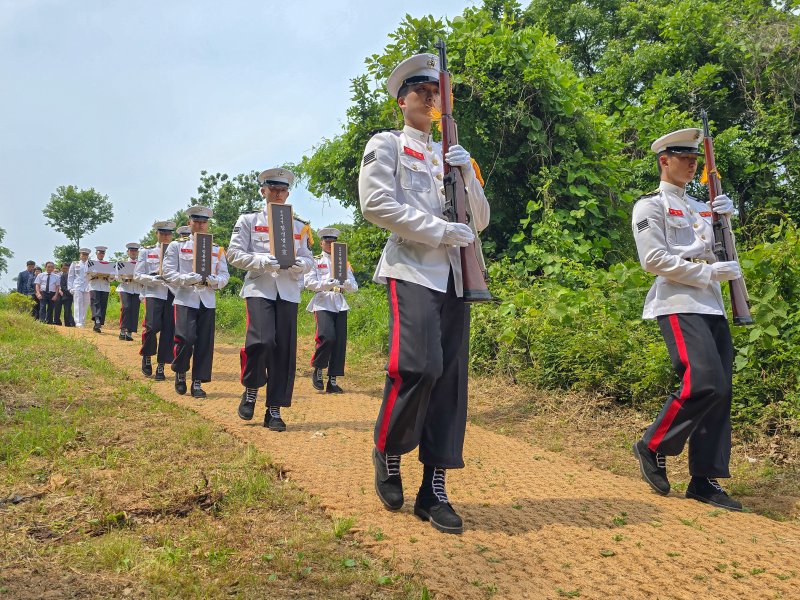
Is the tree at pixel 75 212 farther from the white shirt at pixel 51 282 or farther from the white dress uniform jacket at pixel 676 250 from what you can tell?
the white dress uniform jacket at pixel 676 250

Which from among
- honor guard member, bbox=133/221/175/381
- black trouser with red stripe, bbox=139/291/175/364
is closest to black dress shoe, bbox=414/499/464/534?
honor guard member, bbox=133/221/175/381

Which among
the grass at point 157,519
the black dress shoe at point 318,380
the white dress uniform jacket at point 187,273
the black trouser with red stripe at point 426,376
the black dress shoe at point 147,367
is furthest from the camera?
the black dress shoe at point 147,367

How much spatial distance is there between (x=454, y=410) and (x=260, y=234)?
346 centimetres

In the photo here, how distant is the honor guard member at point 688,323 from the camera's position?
4.37m

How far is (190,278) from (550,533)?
5.87m

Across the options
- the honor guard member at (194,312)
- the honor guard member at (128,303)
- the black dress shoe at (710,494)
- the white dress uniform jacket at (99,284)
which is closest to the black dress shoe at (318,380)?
the honor guard member at (194,312)

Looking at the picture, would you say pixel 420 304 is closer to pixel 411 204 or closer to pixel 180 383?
pixel 411 204

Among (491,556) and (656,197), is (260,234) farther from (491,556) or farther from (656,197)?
(491,556)

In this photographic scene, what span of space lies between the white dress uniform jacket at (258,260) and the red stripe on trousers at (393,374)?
2.88m

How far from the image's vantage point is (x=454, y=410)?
3.73 m

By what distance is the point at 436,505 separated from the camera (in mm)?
3553

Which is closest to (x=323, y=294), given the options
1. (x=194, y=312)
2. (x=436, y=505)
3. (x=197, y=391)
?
(x=194, y=312)

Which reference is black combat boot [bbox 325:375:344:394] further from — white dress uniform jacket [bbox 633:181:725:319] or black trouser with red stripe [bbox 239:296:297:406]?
white dress uniform jacket [bbox 633:181:725:319]

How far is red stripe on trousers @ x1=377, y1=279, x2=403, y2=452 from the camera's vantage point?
3.57 metres
